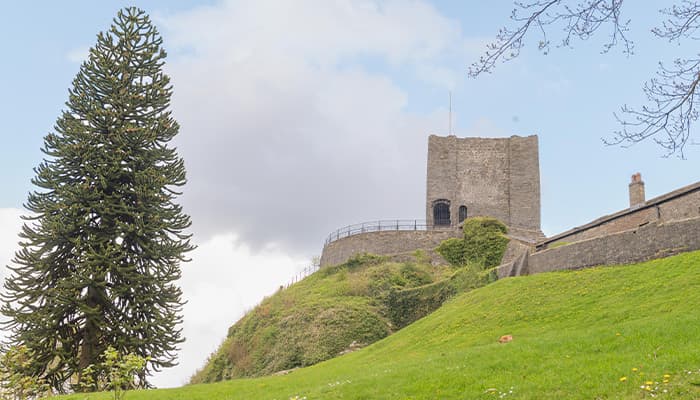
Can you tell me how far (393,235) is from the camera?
4650 cm

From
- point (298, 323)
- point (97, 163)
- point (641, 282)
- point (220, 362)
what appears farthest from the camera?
point (220, 362)

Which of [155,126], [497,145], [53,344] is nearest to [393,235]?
[497,145]

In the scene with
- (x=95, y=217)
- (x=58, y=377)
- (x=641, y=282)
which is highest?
(x=95, y=217)

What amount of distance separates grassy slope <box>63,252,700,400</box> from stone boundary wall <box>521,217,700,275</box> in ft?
3.53

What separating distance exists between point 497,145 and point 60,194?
1383 inches

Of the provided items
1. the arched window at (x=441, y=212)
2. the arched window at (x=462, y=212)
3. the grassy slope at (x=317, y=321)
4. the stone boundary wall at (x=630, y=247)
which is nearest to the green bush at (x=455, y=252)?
the grassy slope at (x=317, y=321)

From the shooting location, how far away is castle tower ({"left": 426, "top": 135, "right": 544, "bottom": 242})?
168ft

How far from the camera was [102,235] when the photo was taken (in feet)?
81.7

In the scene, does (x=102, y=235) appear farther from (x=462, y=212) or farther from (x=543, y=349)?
(x=462, y=212)

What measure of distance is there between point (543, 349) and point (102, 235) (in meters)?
15.4

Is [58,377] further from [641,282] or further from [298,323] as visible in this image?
[641,282]

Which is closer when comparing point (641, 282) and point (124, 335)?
point (641, 282)

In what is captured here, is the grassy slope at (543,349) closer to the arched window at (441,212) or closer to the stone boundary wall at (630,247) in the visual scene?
the stone boundary wall at (630,247)

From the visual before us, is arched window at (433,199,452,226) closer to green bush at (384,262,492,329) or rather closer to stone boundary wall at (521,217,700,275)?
green bush at (384,262,492,329)
